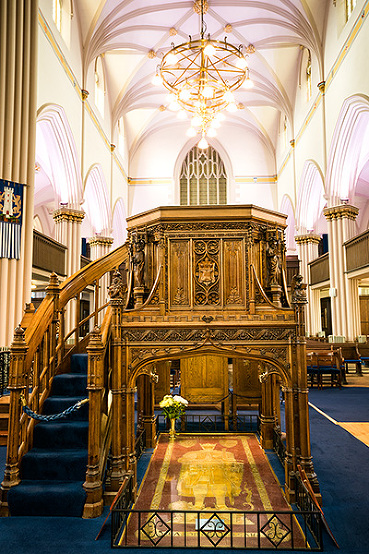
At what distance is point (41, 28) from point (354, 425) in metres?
11.0

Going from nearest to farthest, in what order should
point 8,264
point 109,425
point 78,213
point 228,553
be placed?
point 228,553 < point 109,425 < point 8,264 < point 78,213

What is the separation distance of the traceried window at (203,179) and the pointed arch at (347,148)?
26.0 feet

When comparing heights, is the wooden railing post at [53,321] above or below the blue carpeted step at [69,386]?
above

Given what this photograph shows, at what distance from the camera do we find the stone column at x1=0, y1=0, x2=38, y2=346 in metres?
8.12

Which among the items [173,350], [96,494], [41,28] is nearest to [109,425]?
[96,494]

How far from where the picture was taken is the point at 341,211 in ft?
44.9

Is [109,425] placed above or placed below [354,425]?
above

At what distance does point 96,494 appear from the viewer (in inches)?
143

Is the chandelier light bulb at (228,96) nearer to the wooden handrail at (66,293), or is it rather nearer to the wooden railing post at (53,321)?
the wooden handrail at (66,293)

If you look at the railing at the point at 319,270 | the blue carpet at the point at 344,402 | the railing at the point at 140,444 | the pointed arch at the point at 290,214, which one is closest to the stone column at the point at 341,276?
the railing at the point at 319,270

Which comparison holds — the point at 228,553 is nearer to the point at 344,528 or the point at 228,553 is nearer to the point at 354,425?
the point at 344,528

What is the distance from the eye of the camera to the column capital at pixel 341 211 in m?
13.6

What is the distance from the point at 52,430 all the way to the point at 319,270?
14.0 meters

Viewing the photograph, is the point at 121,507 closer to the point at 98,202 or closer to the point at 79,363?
the point at 79,363
